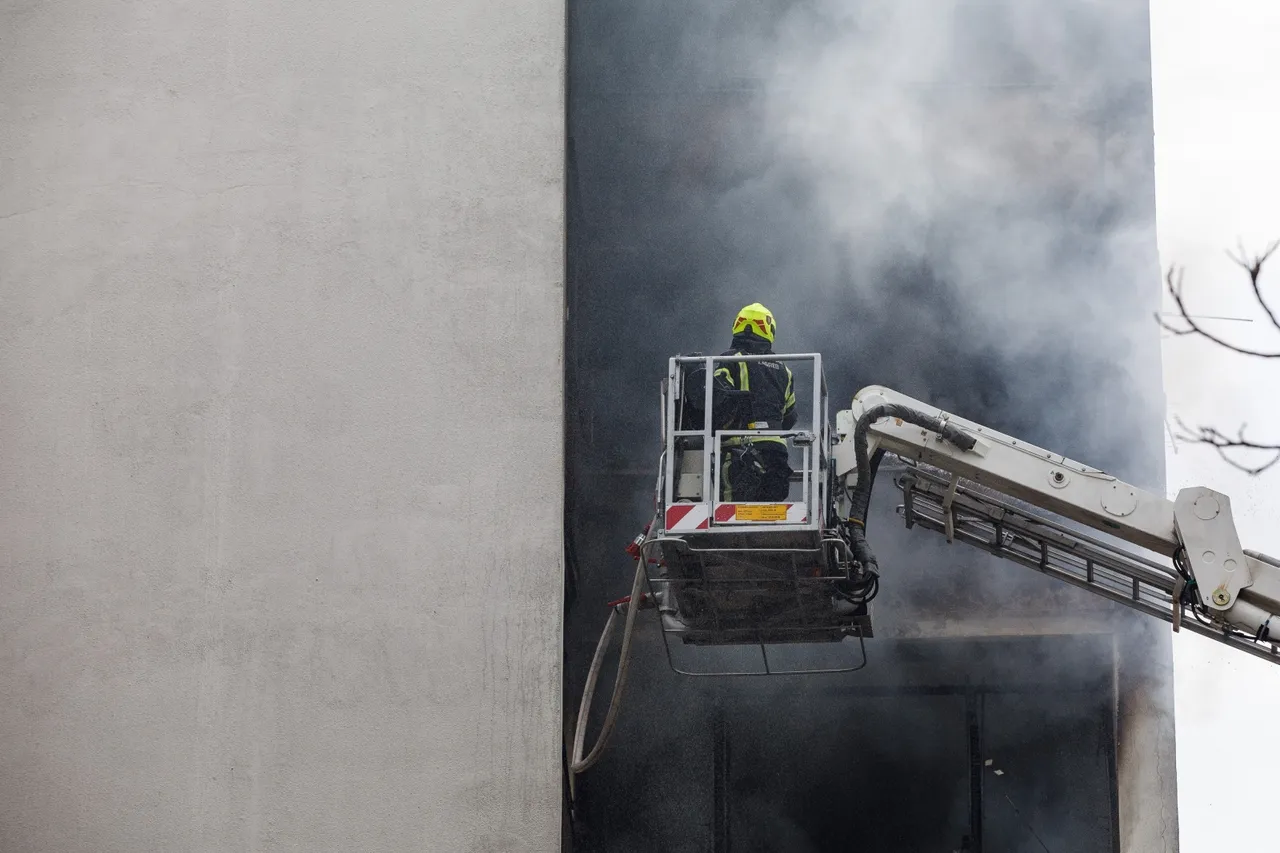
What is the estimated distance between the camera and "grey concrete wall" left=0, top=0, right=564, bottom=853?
25.1 feet

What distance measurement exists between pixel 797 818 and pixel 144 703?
181 inches

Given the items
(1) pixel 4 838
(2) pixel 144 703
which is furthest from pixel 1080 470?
(1) pixel 4 838

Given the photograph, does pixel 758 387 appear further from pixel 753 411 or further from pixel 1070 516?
pixel 1070 516

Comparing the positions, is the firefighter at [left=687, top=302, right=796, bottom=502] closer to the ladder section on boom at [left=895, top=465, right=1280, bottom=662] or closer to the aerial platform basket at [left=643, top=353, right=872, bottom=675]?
the aerial platform basket at [left=643, top=353, right=872, bottom=675]

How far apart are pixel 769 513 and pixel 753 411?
0.64 meters

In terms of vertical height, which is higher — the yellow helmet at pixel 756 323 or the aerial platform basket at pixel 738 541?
the yellow helmet at pixel 756 323

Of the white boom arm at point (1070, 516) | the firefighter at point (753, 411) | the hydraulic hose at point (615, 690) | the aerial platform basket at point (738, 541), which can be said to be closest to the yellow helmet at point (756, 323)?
the firefighter at point (753, 411)

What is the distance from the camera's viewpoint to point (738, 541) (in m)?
6.73

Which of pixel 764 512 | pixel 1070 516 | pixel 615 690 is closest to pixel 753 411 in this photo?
pixel 764 512

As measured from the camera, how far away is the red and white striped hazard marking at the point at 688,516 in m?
6.62

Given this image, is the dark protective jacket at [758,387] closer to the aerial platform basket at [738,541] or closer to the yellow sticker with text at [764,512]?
the aerial platform basket at [738,541]

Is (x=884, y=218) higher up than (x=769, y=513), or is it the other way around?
(x=884, y=218)

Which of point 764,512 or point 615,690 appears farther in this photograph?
point 615,690

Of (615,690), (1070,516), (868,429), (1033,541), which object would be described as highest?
(868,429)
